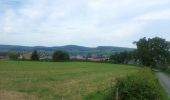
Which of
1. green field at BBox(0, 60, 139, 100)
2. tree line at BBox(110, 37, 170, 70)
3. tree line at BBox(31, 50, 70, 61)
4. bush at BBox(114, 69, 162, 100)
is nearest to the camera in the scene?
bush at BBox(114, 69, 162, 100)

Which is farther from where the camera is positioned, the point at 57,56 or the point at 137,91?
the point at 57,56

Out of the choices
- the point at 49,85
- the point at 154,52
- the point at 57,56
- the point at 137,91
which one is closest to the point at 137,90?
the point at 137,91

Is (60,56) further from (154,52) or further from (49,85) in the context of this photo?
(49,85)

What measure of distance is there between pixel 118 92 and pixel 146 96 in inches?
48.8

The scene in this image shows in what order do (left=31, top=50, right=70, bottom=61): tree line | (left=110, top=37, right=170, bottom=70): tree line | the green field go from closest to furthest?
1. the green field
2. (left=110, top=37, right=170, bottom=70): tree line
3. (left=31, top=50, right=70, bottom=61): tree line

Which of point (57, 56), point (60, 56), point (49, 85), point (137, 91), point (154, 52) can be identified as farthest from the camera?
point (57, 56)

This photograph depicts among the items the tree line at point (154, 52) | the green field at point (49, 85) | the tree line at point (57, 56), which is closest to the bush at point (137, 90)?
the green field at point (49, 85)

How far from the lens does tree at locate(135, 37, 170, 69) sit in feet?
480

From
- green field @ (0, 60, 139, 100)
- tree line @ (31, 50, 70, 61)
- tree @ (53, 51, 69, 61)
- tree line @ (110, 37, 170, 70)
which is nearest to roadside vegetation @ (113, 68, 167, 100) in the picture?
green field @ (0, 60, 139, 100)

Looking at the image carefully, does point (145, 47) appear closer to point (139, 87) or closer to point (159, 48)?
point (159, 48)

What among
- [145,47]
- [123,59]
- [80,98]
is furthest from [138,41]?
[80,98]

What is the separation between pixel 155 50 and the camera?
14900cm

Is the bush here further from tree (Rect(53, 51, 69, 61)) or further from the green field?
tree (Rect(53, 51, 69, 61))

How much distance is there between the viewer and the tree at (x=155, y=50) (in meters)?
146
